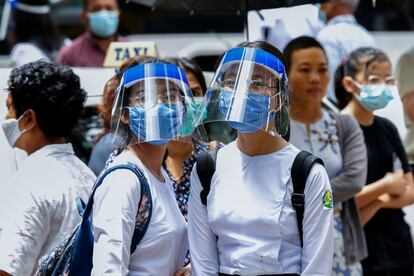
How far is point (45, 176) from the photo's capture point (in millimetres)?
4801

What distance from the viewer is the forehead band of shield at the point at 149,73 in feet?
14.9

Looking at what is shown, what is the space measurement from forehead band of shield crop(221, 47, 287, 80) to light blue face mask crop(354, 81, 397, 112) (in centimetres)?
202

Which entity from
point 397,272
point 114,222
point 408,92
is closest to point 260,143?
point 114,222

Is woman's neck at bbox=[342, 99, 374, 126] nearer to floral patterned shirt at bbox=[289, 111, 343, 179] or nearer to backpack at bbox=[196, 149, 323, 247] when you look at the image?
floral patterned shirt at bbox=[289, 111, 343, 179]

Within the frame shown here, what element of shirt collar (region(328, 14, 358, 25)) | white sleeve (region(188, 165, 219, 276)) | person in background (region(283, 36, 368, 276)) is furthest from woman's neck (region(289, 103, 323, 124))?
shirt collar (region(328, 14, 358, 25))

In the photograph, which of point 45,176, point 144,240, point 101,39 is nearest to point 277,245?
point 144,240

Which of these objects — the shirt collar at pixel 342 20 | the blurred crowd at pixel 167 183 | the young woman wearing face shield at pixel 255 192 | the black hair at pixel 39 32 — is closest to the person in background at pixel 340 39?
the shirt collar at pixel 342 20

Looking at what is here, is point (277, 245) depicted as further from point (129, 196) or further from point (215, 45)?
point (215, 45)

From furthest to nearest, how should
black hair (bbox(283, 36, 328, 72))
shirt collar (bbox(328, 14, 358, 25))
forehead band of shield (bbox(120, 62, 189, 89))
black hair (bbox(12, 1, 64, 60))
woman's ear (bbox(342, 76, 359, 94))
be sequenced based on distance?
black hair (bbox(12, 1, 64, 60)) → shirt collar (bbox(328, 14, 358, 25)) → woman's ear (bbox(342, 76, 359, 94)) → black hair (bbox(283, 36, 328, 72)) → forehead band of shield (bbox(120, 62, 189, 89))

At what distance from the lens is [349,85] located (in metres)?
6.65

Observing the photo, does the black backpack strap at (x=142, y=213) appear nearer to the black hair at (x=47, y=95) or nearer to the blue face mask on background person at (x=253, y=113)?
the blue face mask on background person at (x=253, y=113)

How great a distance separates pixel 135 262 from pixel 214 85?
33.0 inches

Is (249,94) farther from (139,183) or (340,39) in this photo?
(340,39)

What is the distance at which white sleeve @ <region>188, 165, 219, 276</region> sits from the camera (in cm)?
433
